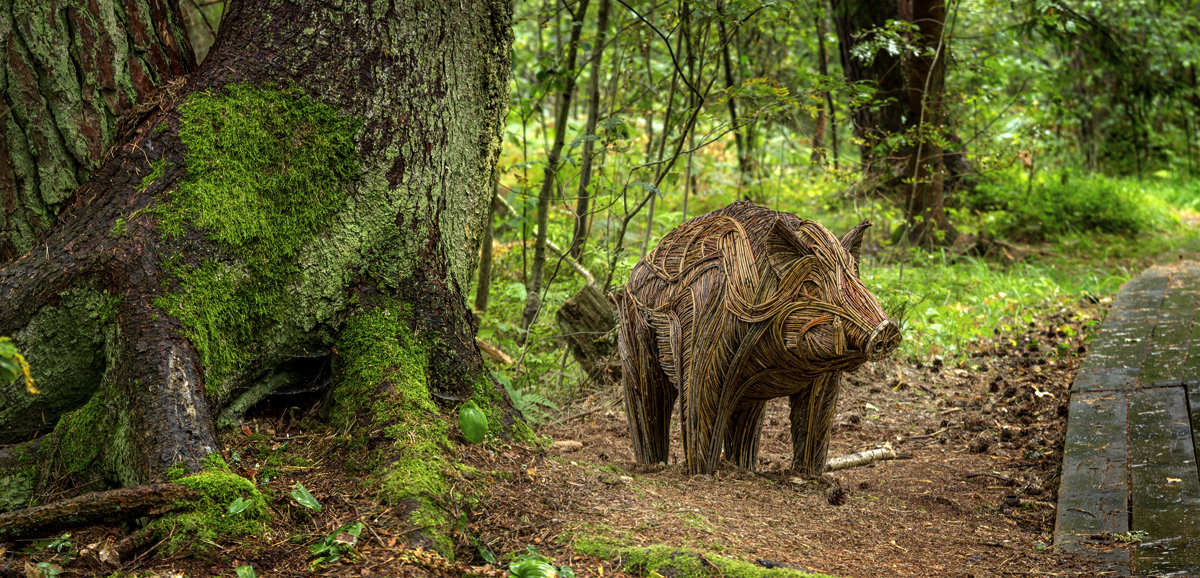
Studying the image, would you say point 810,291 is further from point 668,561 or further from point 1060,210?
point 1060,210

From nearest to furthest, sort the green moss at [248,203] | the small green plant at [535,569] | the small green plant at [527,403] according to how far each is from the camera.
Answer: the small green plant at [535,569], the green moss at [248,203], the small green plant at [527,403]

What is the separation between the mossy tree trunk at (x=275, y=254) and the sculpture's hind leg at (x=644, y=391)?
1.14 m

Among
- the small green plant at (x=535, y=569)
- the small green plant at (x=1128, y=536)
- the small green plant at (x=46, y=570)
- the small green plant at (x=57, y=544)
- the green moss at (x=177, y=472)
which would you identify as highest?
the green moss at (x=177, y=472)

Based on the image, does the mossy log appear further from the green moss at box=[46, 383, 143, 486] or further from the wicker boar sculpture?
the green moss at box=[46, 383, 143, 486]

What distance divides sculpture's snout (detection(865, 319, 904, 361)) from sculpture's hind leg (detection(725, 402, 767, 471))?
1.11 metres

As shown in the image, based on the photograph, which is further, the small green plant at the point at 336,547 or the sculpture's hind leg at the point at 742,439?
the sculpture's hind leg at the point at 742,439

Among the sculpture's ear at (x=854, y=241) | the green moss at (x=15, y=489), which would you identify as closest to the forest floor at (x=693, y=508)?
the green moss at (x=15, y=489)

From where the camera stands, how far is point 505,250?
10141mm

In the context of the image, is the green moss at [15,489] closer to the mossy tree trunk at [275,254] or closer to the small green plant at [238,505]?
the mossy tree trunk at [275,254]

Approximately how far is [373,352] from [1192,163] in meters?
17.4

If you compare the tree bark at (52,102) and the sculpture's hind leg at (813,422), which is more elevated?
A: the tree bark at (52,102)

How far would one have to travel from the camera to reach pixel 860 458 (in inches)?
207

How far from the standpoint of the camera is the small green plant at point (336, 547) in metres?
2.65

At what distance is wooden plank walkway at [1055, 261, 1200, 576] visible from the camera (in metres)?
3.79
